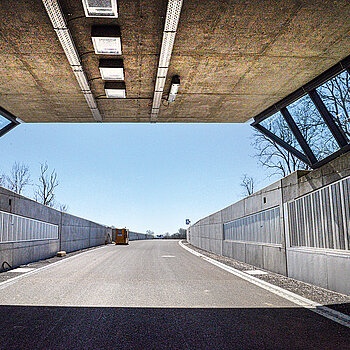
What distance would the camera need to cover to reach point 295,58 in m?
9.66

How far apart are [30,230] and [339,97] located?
596 inches

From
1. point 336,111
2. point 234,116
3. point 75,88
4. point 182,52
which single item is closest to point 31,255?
point 75,88

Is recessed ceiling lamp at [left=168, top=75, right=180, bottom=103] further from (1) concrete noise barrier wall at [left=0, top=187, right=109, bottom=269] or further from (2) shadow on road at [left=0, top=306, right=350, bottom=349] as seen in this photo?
(1) concrete noise barrier wall at [left=0, top=187, right=109, bottom=269]

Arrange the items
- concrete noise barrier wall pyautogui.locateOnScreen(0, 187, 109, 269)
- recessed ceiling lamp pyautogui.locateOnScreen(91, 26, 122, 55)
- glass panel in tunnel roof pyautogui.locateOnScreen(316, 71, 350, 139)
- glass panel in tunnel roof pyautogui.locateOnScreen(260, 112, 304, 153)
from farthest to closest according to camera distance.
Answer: concrete noise barrier wall pyautogui.locateOnScreen(0, 187, 109, 269) < glass panel in tunnel roof pyautogui.locateOnScreen(260, 112, 304, 153) < glass panel in tunnel roof pyautogui.locateOnScreen(316, 71, 350, 139) < recessed ceiling lamp pyautogui.locateOnScreen(91, 26, 122, 55)

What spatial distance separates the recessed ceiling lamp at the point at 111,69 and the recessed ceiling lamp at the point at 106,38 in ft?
2.62

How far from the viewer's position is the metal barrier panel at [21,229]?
615 inches

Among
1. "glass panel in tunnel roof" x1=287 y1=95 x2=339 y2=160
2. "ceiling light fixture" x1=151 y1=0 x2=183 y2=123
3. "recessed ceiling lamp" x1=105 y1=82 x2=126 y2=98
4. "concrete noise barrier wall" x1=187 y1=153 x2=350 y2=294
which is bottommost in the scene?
"concrete noise barrier wall" x1=187 y1=153 x2=350 y2=294

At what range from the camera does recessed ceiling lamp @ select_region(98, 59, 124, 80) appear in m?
9.85

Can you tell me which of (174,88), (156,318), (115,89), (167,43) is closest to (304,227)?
(174,88)

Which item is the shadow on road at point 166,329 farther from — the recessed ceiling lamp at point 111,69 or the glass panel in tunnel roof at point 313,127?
the recessed ceiling lamp at point 111,69

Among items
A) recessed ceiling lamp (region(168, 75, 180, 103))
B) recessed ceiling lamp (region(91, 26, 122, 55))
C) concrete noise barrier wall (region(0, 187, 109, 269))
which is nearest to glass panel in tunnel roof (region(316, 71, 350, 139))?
recessed ceiling lamp (region(168, 75, 180, 103))

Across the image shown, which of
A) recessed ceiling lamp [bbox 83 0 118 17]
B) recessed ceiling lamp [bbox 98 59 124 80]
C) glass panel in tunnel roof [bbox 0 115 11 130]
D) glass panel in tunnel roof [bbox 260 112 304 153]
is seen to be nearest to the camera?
recessed ceiling lamp [bbox 83 0 118 17]

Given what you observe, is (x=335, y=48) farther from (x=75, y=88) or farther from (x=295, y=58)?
(x=75, y=88)

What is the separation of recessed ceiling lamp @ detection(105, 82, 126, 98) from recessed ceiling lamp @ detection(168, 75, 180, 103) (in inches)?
55.8
